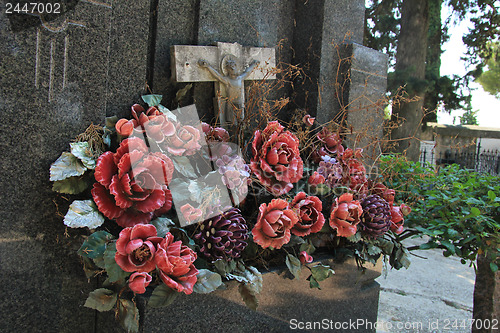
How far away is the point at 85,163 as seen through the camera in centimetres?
156

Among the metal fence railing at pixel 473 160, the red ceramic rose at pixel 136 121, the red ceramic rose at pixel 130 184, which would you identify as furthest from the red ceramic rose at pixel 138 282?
the metal fence railing at pixel 473 160

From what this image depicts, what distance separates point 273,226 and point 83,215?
30.1 inches

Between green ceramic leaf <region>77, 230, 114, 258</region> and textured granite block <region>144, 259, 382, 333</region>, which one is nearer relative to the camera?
green ceramic leaf <region>77, 230, 114, 258</region>

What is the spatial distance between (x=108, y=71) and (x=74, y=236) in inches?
30.5

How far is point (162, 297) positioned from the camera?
4.61 feet

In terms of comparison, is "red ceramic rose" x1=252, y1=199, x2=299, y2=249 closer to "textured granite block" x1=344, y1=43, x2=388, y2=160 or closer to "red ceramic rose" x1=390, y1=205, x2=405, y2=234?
"red ceramic rose" x1=390, y1=205, x2=405, y2=234

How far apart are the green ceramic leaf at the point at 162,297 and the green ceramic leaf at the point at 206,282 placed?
8 cm

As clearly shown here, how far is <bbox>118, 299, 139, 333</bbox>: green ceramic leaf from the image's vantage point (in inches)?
55.4

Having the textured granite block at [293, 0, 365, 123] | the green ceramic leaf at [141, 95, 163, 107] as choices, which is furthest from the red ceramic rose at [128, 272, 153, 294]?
the textured granite block at [293, 0, 365, 123]

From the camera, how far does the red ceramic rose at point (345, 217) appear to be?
1.96 metres

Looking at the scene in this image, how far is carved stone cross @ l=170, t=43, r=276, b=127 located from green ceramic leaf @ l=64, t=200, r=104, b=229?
0.95 meters

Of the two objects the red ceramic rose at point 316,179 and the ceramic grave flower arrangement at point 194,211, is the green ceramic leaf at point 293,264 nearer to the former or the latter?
the ceramic grave flower arrangement at point 194,211

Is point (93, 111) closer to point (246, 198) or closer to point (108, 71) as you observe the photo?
point (108, 71)

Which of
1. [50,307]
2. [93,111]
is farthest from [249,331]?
[93,111]
